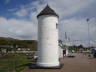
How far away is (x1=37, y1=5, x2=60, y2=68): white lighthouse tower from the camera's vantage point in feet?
60.1

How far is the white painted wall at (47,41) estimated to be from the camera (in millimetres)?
18312

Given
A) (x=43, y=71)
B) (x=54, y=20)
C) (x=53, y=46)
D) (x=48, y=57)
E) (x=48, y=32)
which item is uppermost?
(x=54, y=20)

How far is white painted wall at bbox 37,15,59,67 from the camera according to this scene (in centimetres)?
1831

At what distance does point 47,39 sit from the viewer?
726 inches

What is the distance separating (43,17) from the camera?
1894 cm

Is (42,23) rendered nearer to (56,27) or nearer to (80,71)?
(56,27)

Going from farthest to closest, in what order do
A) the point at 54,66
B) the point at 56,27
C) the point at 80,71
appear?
the point at 56,27
the point at 54,66
the point at 80,71

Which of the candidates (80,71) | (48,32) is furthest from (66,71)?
(48,32)

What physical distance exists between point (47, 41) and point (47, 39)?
0.71 ft

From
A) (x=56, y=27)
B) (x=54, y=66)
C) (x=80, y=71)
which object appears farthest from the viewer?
(x=56, y=27)

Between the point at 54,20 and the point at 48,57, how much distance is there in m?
4.14

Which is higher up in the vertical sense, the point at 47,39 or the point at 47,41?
the point at 47,39

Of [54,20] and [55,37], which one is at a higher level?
[54,20]

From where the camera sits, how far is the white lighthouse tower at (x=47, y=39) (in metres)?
18.3
